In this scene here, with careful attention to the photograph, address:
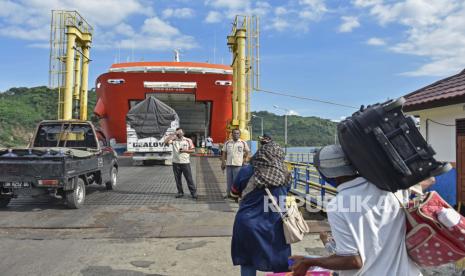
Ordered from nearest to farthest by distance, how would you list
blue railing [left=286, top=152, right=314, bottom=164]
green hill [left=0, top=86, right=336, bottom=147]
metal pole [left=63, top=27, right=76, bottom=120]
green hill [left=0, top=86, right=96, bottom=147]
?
blue railing [left=286, top=152, right=314, bottom=164] → metal pole [left=63, top=27, right=76, bottom=120] → green hill [left=0, top=86, right=96, bottom=147] → green hill [left=0, top=86, right=336, bottom=147]

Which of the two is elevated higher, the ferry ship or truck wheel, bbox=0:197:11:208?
the ferry ship

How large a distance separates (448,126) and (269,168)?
640 cm

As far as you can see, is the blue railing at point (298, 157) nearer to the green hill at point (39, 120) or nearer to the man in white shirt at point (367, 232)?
the man in white shirt at point (367, 232)

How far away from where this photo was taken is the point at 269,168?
3729mm

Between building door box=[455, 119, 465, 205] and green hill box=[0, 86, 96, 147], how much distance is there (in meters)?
56.8

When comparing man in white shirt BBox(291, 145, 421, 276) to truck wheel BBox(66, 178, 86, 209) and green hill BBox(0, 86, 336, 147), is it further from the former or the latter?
green hill BBox(0, 86, 336, 147)

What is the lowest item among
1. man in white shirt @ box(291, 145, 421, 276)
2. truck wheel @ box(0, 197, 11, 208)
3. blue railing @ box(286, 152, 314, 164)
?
truck wheel @ box(0, 197, 11, 208)

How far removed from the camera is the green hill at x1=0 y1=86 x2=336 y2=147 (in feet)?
210

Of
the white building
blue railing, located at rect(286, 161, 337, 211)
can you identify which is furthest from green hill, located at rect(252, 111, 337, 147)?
the white building

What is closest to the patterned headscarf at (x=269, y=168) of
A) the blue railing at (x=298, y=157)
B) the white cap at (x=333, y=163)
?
the white cap at (x=333, y=163)

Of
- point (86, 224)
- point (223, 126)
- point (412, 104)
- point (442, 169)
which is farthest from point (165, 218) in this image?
point (223, 126)

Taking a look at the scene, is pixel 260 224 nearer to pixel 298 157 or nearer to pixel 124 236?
pixel 124 236

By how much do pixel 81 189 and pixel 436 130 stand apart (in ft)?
24.8

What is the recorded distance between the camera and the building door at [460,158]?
820 cm
